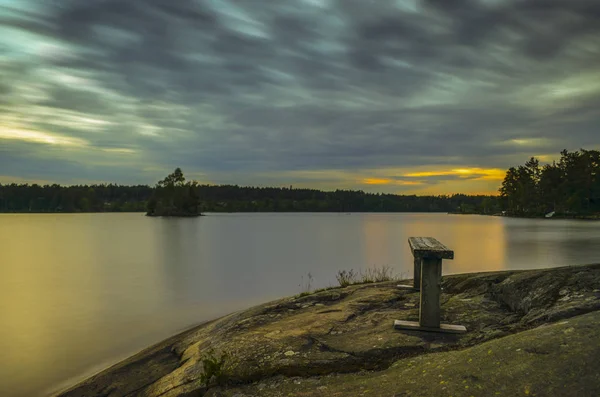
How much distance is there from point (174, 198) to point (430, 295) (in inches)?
5689

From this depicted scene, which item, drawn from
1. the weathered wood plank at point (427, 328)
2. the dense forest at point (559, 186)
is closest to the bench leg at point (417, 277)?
the weathered wood plank at point (427, 328)

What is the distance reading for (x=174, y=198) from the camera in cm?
14400

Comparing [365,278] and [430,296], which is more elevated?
[430,296]

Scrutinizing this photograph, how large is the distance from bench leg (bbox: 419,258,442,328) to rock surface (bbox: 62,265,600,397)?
310mm

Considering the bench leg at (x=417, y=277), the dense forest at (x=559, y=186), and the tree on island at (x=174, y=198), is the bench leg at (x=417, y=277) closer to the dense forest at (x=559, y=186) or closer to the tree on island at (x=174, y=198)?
the dense forest at (x=559, y=186)

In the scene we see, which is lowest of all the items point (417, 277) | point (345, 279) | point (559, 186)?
point (345, 279)

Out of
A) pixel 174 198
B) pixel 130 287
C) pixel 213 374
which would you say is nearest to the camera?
pixel 213 374

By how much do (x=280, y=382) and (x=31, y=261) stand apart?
122ft

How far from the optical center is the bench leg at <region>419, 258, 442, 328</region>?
700cm

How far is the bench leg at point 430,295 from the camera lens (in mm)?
7000

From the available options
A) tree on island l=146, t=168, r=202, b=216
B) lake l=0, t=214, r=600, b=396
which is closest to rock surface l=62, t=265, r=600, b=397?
lake l=0, t=214, r=600, b=396

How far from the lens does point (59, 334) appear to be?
13.7 metres

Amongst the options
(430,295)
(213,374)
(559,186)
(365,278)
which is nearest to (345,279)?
(365,278)

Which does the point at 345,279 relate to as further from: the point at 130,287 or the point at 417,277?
the point at 130,287
